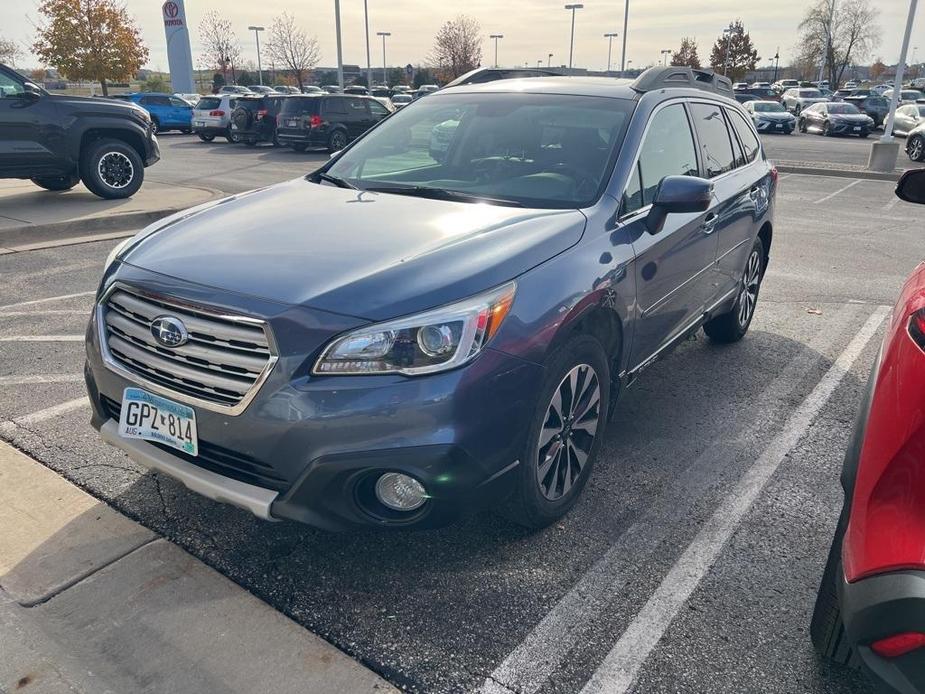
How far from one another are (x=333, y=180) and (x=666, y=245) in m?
1.73

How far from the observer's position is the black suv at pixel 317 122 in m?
20.4

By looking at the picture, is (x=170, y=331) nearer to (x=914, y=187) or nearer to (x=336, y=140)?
(x=914, y=187)

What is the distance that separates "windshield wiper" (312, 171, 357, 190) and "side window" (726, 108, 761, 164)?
267 centimetres

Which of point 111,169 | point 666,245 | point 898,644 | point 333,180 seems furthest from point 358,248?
point 111,169

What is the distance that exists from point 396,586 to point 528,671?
2.03ft

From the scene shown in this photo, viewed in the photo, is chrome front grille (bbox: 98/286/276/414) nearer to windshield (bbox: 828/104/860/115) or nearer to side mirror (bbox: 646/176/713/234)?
side mirror (bbox: 646/176/713/234)

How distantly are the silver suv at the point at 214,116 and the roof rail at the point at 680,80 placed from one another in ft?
68.0

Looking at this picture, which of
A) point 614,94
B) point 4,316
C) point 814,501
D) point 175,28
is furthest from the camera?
point 175,28

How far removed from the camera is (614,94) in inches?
156

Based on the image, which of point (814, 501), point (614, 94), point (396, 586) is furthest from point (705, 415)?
point (396, 586)

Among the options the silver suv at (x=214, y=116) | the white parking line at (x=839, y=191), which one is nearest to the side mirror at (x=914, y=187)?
the white parking line at (x=839, y=191)

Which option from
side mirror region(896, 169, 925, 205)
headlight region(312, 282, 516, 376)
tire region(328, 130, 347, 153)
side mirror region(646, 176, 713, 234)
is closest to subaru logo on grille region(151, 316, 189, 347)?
headlight region(312, 282, 516, 376)

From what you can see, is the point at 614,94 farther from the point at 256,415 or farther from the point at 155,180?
the point at 155,180

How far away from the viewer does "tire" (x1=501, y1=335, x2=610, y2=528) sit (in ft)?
9.11
